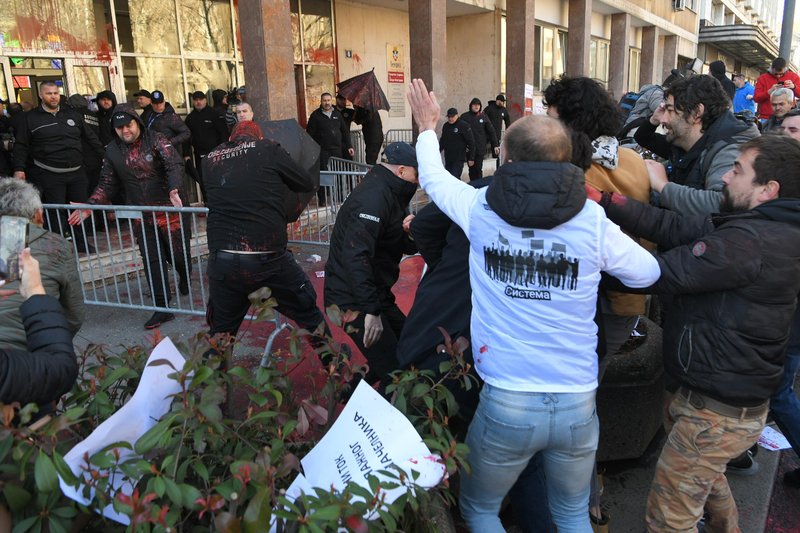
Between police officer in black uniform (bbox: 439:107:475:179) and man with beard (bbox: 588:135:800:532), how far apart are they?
954 centimetres

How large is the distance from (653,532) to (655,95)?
3.67 m

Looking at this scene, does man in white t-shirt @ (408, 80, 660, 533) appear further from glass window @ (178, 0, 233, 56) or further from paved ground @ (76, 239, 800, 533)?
glass window @ (178, 0, 233, 56)

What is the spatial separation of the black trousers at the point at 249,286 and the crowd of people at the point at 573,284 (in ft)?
1.97

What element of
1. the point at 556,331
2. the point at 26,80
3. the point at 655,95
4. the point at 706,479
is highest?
the point at 26,80

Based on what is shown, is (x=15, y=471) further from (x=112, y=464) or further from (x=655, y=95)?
(x=655, y=95)

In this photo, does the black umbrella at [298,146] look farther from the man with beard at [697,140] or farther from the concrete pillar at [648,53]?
the concrete pillar at [648,53]

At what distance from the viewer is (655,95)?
16.3ft

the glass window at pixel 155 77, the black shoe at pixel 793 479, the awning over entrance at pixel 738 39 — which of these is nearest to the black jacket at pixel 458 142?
the glass window at pixel 155 77

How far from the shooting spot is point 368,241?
3203mm

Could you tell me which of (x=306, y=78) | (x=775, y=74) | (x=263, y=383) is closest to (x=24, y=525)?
(x=263, y=383)

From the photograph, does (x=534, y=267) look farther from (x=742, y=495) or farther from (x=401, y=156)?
(x=742, y=495)

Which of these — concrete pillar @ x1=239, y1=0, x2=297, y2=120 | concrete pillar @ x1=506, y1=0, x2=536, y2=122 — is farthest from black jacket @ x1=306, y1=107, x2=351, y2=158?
concrete pillar @ x1=506, y1=0, x2=536, y2=122

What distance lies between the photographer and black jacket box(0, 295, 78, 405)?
1731mm

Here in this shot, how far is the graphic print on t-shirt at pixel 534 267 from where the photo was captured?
1952 millimetres
